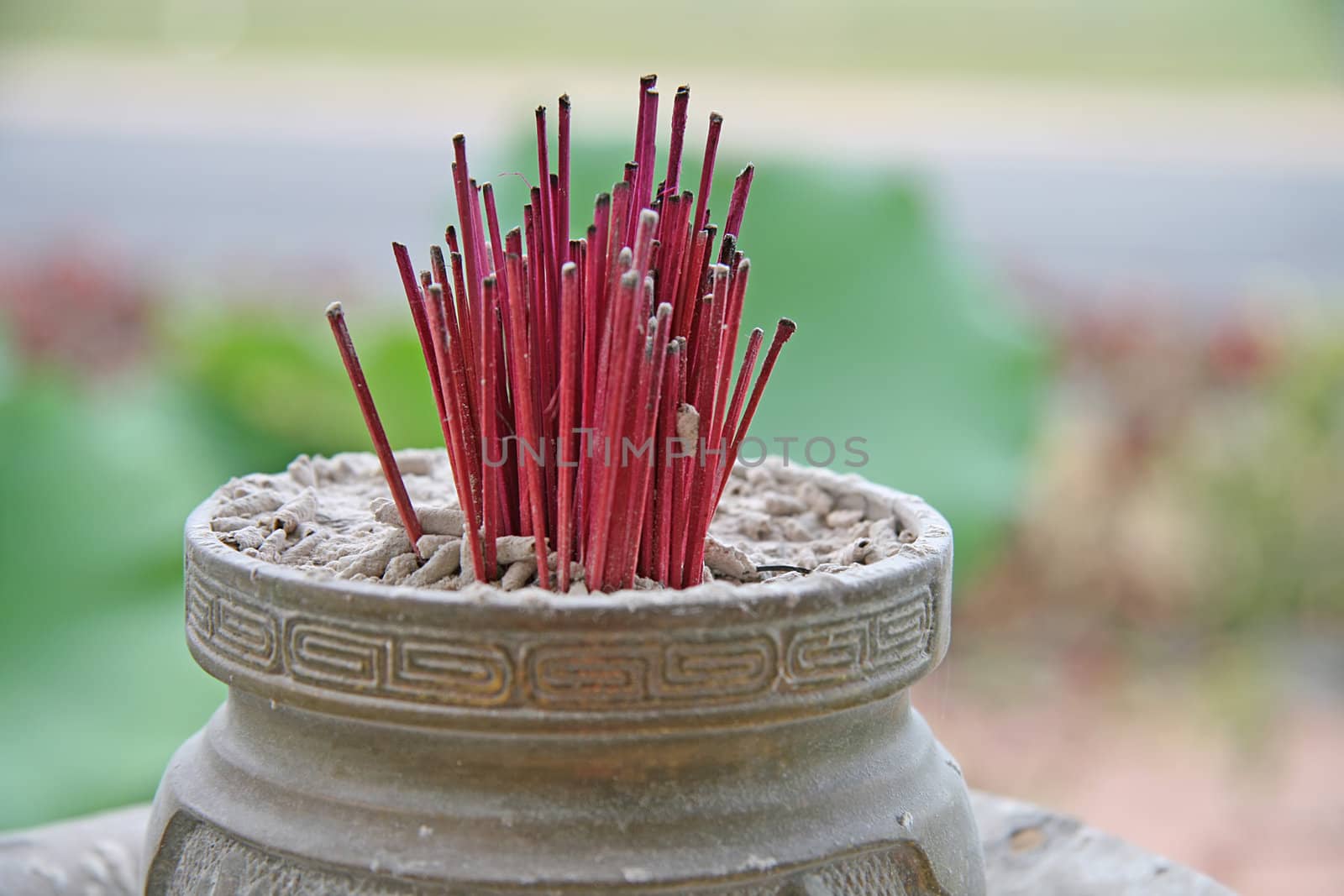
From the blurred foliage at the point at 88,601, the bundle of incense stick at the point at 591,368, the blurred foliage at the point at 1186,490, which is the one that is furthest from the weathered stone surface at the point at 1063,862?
the blurred foliage at the point at 1186,490

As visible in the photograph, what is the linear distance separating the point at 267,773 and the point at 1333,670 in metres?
2.95

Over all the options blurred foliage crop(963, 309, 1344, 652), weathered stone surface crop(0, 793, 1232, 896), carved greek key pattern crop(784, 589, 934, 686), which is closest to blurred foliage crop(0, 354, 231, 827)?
weathered stone surface crop(0, 793, 1232, 896)

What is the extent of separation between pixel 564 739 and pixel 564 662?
0.04 meters

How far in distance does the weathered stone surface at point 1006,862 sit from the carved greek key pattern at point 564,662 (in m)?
0.40

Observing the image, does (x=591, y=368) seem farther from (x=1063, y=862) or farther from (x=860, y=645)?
(x=1063, y=862)

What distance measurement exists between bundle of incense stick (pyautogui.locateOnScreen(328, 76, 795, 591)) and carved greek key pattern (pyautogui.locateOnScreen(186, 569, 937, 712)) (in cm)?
8

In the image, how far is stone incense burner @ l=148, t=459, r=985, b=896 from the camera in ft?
2.23

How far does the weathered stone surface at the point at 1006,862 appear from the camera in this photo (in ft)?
3.25

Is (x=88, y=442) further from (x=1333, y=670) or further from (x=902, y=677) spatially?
(x=1333, y=670)

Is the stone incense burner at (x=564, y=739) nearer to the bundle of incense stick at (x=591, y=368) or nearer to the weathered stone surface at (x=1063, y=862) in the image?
the bundle of incense stick at (x=591, y=368)

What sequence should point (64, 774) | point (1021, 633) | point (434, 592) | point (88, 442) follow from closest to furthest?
1. point (434, 592)
2. point (64, 774)
3. point (88, 442)
4. point (1021, 633)

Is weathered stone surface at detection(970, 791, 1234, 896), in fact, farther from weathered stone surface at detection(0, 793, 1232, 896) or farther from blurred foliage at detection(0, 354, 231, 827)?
blurred foliage at detection(0, 354, 231, 827)

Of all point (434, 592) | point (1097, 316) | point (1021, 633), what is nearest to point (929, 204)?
point (1097, 316)

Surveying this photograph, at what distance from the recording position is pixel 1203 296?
10.3ft
